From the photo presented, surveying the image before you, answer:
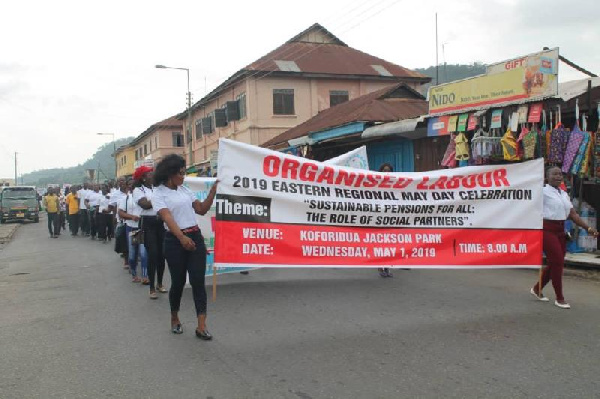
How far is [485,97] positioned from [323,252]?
618cm

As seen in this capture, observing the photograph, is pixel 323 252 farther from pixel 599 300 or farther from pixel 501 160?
pixel 501 160

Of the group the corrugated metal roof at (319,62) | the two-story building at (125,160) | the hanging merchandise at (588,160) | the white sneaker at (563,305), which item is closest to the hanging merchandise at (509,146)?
the hanging merchandise at (588,160)

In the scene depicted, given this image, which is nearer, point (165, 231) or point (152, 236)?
point (165, 231)

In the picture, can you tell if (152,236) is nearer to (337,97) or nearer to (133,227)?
(133,227)

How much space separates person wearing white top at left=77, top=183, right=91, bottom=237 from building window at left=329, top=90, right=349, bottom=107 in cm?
1553

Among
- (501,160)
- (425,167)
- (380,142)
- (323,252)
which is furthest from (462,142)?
(323,252)

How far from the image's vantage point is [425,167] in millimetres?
13352

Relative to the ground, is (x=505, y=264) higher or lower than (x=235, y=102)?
lower

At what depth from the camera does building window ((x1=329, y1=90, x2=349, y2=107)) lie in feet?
98.8

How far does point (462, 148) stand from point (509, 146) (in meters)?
1.23

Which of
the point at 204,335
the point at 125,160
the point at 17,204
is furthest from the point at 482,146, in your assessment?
the point at 125,160

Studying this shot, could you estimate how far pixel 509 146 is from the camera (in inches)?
374

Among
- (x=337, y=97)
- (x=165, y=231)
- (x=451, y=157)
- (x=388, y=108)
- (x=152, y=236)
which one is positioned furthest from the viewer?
(x=337, y=97)

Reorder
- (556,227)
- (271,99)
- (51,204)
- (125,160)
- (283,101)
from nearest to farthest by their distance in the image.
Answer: (556,227) → (51,204) → (271,99) → (283,101) → (125,160)
